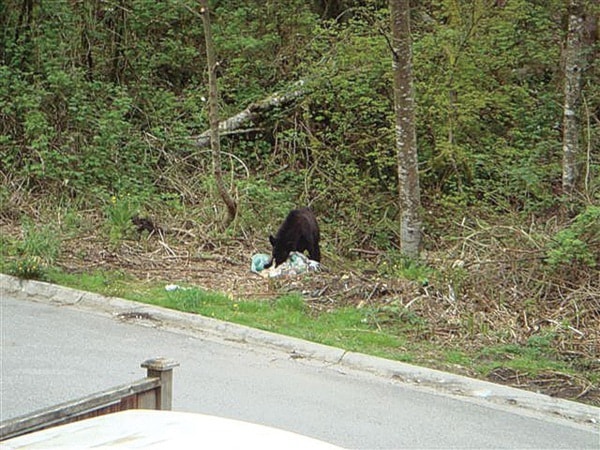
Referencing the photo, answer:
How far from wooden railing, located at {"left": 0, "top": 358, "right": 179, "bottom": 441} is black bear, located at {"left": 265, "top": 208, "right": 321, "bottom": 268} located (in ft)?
26.0

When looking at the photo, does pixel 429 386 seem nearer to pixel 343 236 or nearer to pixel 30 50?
pixel 343 236

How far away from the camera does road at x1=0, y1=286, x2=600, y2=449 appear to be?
668cm

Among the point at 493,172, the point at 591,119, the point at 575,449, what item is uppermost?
the point at 591,119

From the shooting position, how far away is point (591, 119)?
1513cm

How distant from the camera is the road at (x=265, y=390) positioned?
263 inches

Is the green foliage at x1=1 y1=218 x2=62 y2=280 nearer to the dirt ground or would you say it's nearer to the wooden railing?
the dirt ground

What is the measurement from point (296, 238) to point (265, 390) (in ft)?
15.3

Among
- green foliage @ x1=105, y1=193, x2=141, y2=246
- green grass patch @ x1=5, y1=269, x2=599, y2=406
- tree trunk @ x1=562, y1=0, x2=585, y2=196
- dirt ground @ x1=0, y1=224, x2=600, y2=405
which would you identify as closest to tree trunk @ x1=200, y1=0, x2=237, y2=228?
dirt ground @ x1=0, y1=224, x2=600, y2=405

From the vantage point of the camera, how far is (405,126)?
1178 cm

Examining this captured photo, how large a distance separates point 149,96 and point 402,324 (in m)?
9.96

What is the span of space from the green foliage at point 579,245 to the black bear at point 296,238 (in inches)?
136

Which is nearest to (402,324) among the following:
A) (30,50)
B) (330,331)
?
(330,331)

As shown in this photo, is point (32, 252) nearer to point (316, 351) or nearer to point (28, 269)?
point (28, 269)

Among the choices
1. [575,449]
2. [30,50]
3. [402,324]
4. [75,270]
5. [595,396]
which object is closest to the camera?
[575,449]
